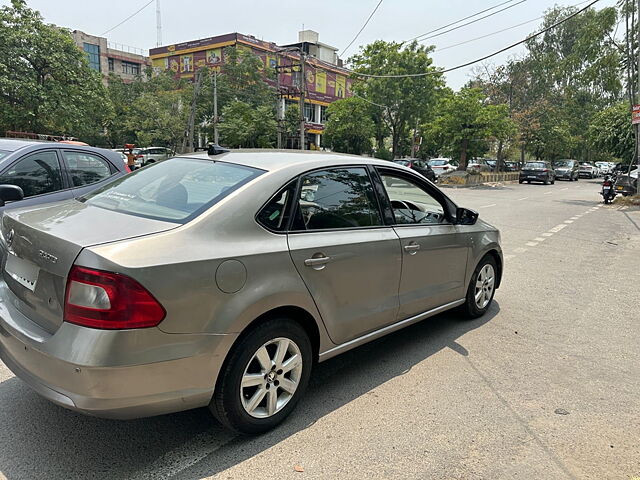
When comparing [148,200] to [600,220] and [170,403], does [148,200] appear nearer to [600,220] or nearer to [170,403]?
[170,403]

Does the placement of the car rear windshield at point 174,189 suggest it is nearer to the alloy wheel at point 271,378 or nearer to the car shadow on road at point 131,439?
the alloy wheel at point 271,378

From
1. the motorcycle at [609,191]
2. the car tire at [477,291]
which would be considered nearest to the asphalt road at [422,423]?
the car tire at [477,291]

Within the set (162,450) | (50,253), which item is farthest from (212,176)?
(162,450)

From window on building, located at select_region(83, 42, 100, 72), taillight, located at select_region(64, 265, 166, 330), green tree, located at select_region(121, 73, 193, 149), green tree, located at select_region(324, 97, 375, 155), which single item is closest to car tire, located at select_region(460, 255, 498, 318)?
taillight, located at select_region(64, 265, 166, 330)

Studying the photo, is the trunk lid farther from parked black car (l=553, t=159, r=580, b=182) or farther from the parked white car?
parked black car (l=553, t=159, r=580, b=182)

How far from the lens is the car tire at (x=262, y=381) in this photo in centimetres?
254

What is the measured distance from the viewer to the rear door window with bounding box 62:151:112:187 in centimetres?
534

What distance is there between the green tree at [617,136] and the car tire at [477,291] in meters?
20.7

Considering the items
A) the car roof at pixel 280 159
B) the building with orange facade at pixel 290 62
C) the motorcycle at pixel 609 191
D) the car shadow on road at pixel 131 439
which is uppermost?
the building with orange facade at pixel 290 62

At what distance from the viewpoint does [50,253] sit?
2.37 m

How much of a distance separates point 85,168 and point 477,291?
14.7 feet

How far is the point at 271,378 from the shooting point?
2.76 m

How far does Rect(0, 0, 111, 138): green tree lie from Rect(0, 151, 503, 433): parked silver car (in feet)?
78.5

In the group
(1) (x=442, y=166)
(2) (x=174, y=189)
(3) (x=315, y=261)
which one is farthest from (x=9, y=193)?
(1) (x=442, y=166)
